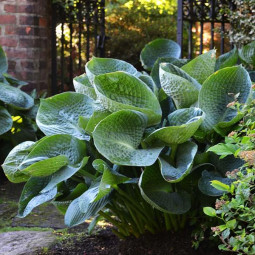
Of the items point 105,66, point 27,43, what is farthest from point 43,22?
point 105,66

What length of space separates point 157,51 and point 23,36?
2848 mm

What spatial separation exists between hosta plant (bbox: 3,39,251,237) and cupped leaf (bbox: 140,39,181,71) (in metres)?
0.51

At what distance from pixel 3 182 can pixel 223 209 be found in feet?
11.7

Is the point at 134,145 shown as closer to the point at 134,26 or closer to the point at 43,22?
the point at 43,22

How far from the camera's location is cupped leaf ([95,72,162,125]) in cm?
194

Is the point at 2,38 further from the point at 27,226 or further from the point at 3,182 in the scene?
the point at 27,226

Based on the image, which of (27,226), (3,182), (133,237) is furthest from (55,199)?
(3,182)

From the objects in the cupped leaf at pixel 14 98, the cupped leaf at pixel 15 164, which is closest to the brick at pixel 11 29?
the cupped leaf at pixel 14 98

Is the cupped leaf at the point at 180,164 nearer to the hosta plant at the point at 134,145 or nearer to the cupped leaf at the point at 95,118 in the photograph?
the hosta plant at the point at 134,145

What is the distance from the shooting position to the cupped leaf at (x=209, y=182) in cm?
191

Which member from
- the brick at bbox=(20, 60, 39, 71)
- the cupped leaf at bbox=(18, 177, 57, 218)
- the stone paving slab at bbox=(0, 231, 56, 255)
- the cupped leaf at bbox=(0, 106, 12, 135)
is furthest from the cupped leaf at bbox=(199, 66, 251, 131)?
the brick at bbox=(20, 60, 39, 71)

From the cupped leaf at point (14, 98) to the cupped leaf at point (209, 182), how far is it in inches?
106

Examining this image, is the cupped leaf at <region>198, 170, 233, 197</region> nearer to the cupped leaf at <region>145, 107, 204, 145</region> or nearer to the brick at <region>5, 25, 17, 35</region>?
the cupped leaf at <region>145, 107, 204, 145</region>

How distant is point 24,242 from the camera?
272 cm
